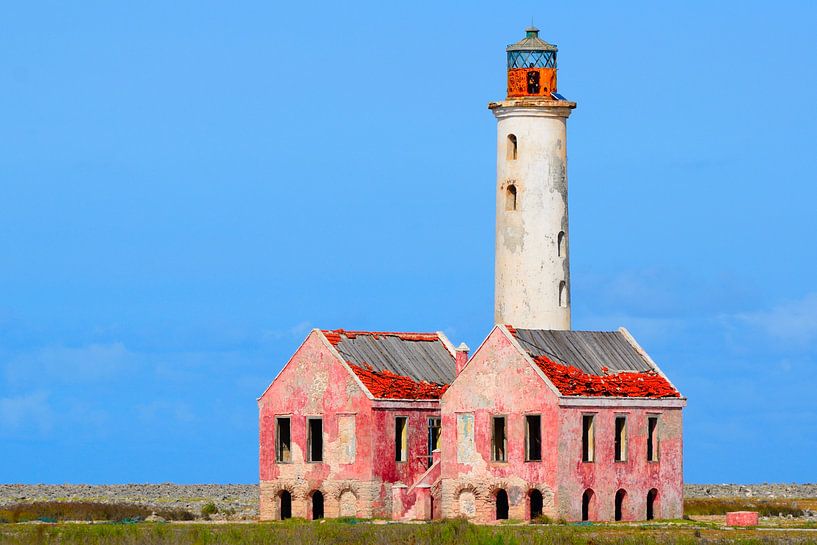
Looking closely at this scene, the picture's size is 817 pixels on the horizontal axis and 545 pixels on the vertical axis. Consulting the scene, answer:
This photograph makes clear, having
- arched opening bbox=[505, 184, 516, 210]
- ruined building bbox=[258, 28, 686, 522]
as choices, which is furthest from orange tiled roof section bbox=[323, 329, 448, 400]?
arched opening bbox=[505, 184, 516, 210]

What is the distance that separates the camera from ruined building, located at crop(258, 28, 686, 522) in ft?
186

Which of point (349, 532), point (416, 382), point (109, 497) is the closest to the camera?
point (349, 532)

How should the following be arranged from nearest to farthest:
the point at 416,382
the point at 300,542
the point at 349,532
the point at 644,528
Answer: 1. the point at 300,542
2. the point at 349,532
3. the point at 644,528
4. the point at 416,382

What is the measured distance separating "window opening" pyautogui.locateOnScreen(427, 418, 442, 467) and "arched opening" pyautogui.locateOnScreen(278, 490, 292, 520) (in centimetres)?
452

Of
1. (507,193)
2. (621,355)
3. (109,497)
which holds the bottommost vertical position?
(109,497)

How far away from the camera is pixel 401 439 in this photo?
61.1 metres

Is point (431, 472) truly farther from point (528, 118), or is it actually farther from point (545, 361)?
point (528, 118)

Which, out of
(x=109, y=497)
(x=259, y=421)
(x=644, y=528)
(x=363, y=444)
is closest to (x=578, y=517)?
(x=644, y=528)

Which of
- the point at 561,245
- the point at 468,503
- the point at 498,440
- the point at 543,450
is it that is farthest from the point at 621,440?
the point at 561,245

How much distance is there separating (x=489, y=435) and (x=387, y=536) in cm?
1242

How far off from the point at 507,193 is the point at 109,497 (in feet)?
116

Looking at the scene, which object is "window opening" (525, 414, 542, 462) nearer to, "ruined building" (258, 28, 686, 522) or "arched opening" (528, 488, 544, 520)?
"ruined building" (258, 28, 686, 522)

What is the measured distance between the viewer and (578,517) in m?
56.1

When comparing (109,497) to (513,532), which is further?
(109,497)
